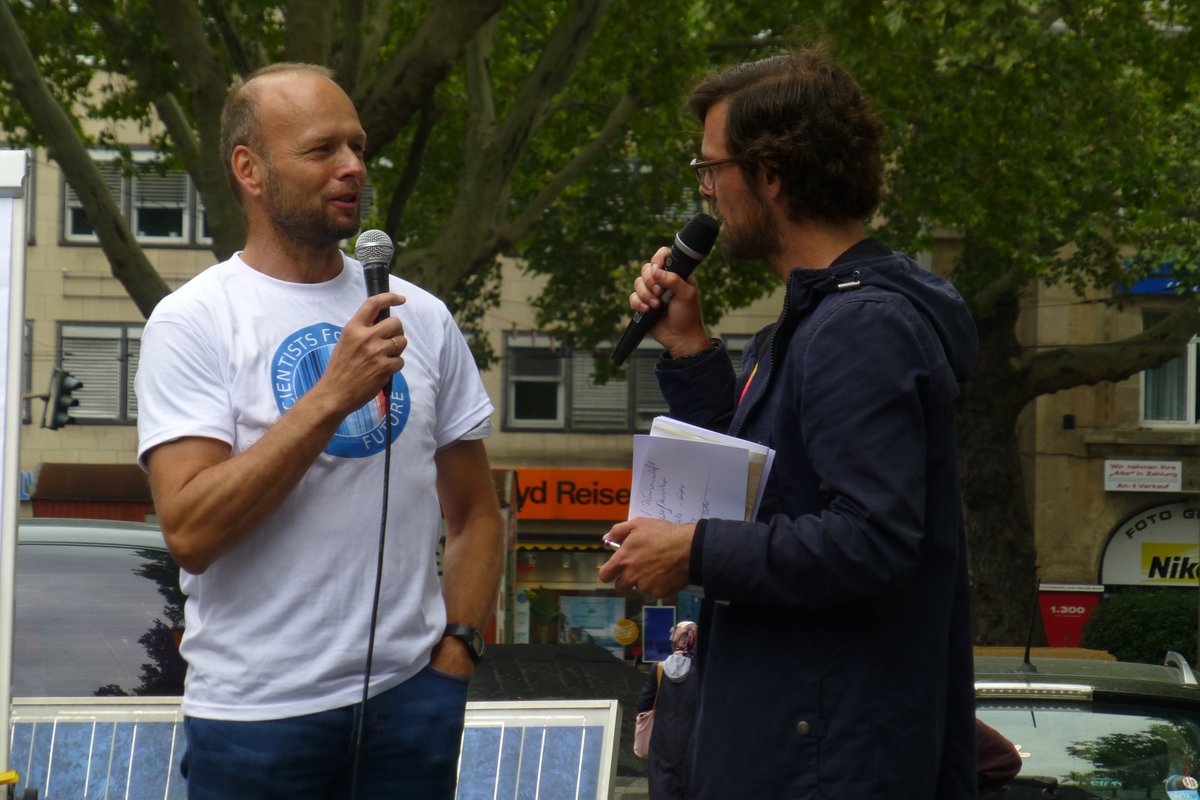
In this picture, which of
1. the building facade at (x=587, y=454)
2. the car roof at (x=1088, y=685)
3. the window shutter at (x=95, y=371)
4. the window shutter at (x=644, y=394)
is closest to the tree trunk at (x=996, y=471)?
the building facade at (x=587, y=454)

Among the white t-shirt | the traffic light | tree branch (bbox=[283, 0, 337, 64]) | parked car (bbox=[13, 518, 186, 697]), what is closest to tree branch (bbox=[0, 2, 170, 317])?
tree branch (bbox=[283, 0, 337, 64])

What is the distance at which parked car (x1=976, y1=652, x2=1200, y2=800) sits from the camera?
15.7ft

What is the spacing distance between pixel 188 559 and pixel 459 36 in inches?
315

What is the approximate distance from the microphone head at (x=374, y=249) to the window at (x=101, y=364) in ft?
77.2

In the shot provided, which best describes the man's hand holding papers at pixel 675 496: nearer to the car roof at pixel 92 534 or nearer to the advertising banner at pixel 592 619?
the car roof at pixel 92 534

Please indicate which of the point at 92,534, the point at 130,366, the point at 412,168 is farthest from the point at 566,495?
the point at 92,534

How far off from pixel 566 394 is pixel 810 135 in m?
23.9

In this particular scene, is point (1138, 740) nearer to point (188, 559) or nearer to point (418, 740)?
point (418, 740)

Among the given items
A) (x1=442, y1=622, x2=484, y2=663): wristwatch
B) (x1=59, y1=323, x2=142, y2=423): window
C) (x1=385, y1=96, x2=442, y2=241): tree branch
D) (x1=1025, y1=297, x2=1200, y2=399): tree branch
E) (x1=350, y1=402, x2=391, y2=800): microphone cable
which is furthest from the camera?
(x1=59, y1=323, x2=142, y2=423): window

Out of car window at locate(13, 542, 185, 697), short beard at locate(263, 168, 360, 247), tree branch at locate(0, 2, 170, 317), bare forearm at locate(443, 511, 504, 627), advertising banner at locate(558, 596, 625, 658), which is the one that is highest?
tree branch at locate(0, 2, 170, 317)

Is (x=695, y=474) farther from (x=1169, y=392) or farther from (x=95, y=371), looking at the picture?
(x=1169, y=392)

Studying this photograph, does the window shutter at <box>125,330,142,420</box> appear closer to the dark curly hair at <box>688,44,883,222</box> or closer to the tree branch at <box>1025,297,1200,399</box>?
the tree branch at <box>1025,297,1200,399</box>

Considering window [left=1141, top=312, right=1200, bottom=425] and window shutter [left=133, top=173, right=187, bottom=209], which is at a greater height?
window shutter [left=133, top=173, right=187, bottom=209]

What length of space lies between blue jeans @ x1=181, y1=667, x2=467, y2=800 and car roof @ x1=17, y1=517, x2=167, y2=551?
2.59 metres
